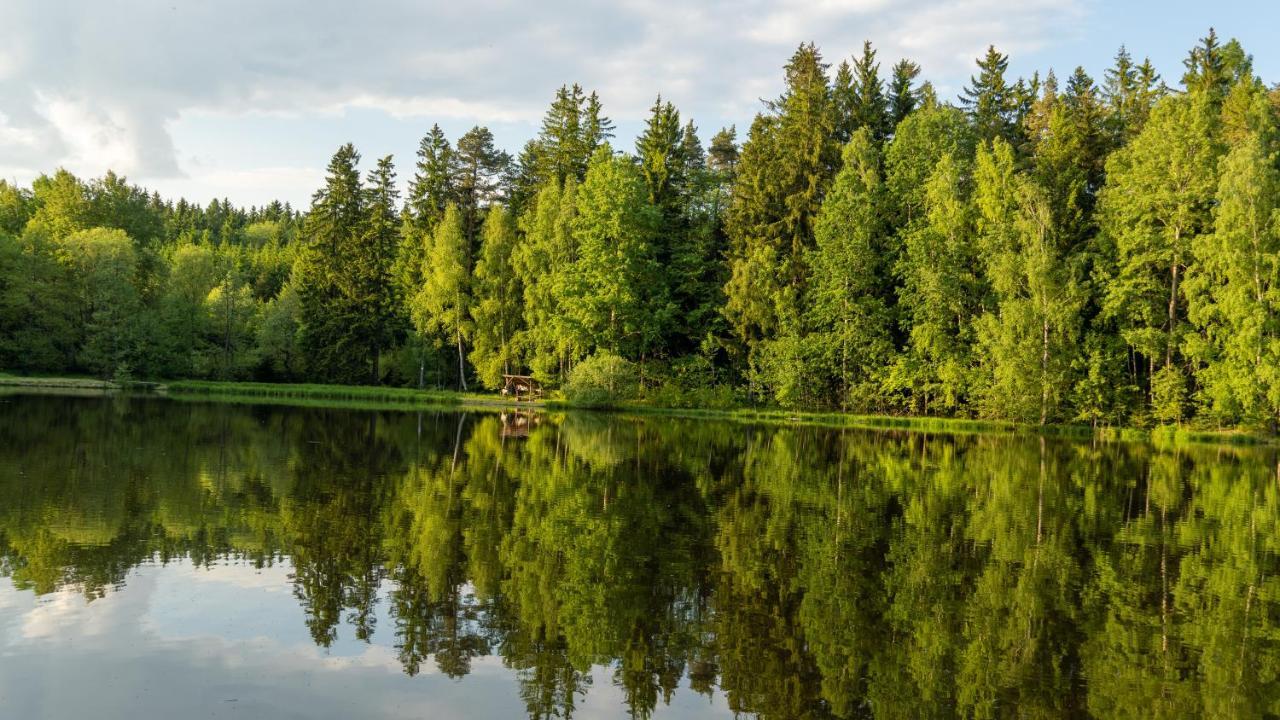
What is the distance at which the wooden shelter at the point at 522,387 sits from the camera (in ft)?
212

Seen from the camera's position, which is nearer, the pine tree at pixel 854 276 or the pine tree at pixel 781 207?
the pine tree at pixel 854 276

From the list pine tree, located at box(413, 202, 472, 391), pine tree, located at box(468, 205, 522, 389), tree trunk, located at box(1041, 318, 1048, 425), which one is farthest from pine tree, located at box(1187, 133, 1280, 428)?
pine tree, located at box(413, 202, 472, 391)

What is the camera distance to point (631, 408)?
197 feet

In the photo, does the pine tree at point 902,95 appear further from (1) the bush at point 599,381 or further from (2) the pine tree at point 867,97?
(1) the bush at point 599,381

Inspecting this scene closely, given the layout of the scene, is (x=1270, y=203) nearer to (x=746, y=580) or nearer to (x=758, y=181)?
(x=758, y=181)

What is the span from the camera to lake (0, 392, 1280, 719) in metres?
8.95

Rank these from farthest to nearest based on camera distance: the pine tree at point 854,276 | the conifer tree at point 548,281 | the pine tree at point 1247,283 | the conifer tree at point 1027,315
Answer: the conifer tree at point 548,281 → the pine tree at point 854,276 → the conifer tree at point 1027,315 → the pine tree at point 1247,283

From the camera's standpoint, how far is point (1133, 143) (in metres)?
50.5

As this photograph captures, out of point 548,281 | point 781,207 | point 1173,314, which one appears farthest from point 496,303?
point 1173,314

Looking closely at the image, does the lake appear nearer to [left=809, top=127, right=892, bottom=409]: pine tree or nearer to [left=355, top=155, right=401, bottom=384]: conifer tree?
[left=809, top=127, right=892, bottom=409]: pine tree

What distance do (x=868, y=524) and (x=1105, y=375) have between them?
122 feet

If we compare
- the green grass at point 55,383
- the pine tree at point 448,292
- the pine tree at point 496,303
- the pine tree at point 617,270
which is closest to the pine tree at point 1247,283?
the pine tree at point 617,270

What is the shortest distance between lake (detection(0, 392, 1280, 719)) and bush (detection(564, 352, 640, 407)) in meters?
31.9

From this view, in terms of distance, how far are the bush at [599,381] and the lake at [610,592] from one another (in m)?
31.9
